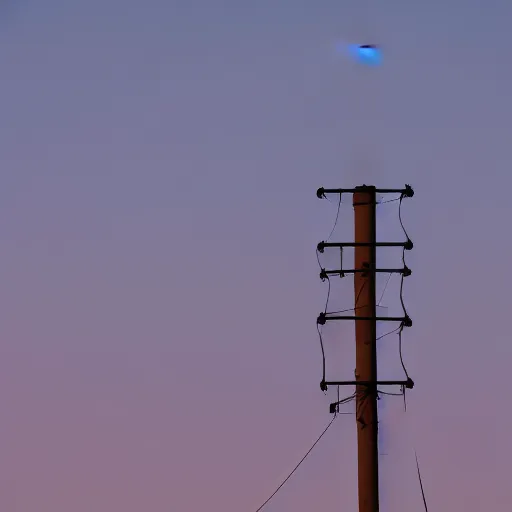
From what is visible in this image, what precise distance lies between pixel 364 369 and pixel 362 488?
1.56 meters

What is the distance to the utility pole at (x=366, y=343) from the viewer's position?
14.6 metres

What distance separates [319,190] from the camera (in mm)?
15469

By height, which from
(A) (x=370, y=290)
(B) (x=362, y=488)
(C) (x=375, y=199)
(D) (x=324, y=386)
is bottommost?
(B) (x=362, y=488)

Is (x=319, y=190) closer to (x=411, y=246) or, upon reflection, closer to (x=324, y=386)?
(x=411, y=246)

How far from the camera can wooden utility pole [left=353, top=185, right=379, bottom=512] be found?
1456 cm

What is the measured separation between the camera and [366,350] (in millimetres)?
14781

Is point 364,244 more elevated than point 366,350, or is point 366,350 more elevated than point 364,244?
point 364,244

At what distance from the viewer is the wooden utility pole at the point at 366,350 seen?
47.8 ft

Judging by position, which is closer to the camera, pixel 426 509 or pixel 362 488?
pixel 362 488

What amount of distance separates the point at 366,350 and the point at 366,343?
0.31 ft

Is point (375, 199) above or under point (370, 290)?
above

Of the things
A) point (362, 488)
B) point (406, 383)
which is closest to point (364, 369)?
point (406, 383)

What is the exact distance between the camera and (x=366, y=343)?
48.5 feet

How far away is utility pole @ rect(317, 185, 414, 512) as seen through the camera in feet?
47.8
